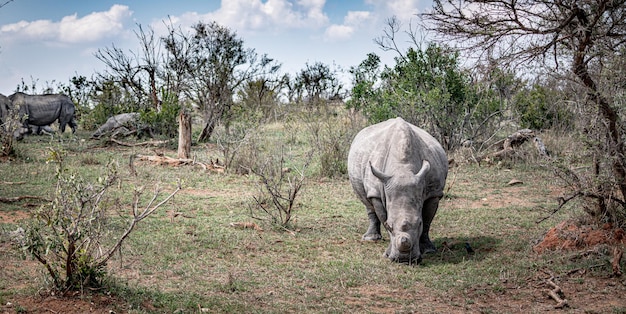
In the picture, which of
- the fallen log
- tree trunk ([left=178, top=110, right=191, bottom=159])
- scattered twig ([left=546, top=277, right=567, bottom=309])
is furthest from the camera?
tree trunk ([left=178, top=110, right=191, bottom=159])

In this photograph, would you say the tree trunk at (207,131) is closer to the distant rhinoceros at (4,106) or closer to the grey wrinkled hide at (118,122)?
the grey wrinkled hide at (118,122)

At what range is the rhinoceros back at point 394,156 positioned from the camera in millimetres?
Result: 7887

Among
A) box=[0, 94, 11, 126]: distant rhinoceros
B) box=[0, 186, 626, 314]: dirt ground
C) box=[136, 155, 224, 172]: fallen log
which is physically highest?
box=[0, 94, 11, 126]: distant rhinoceros

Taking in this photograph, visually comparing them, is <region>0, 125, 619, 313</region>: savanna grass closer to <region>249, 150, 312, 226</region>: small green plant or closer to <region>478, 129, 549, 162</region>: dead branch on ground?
<region>249, 150, 312, 226</region>: small green plant

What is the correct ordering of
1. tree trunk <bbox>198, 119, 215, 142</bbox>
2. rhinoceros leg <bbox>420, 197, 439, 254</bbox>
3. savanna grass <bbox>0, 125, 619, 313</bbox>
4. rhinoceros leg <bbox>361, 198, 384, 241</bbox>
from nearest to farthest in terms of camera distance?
1. savanna grass <bbox>0, 125, 619, 313</bbox>
2. rhinoceros leg <bbox>420, 197, 439, 254</bbox>
3. rhinoceros leg <bbox>361, 198, 384, 241</bbox>
4. tree trunk <bbox>198, 119, 215, 142</bbox>

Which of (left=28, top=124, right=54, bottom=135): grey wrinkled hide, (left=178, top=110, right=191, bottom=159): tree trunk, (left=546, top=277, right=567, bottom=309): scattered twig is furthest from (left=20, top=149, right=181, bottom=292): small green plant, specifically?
(left=28, top=124, right=54, bottom=135): grey wrinkled hide

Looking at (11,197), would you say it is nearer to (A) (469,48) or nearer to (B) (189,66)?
(A) (469,48)

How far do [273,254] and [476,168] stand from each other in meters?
8.89

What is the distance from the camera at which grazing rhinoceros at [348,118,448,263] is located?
24.4 ft

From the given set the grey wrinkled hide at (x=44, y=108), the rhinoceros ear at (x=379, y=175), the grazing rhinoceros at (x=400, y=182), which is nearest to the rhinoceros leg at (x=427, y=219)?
the grazing rhinoceros at (x=400, y=182)

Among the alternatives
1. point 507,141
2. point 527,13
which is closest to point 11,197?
point 527,13

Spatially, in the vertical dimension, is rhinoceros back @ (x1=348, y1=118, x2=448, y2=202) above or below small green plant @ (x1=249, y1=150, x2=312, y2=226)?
above

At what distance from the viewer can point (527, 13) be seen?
24.2 ft

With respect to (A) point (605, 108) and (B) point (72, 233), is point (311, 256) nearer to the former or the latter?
(B) point (72, 233)
